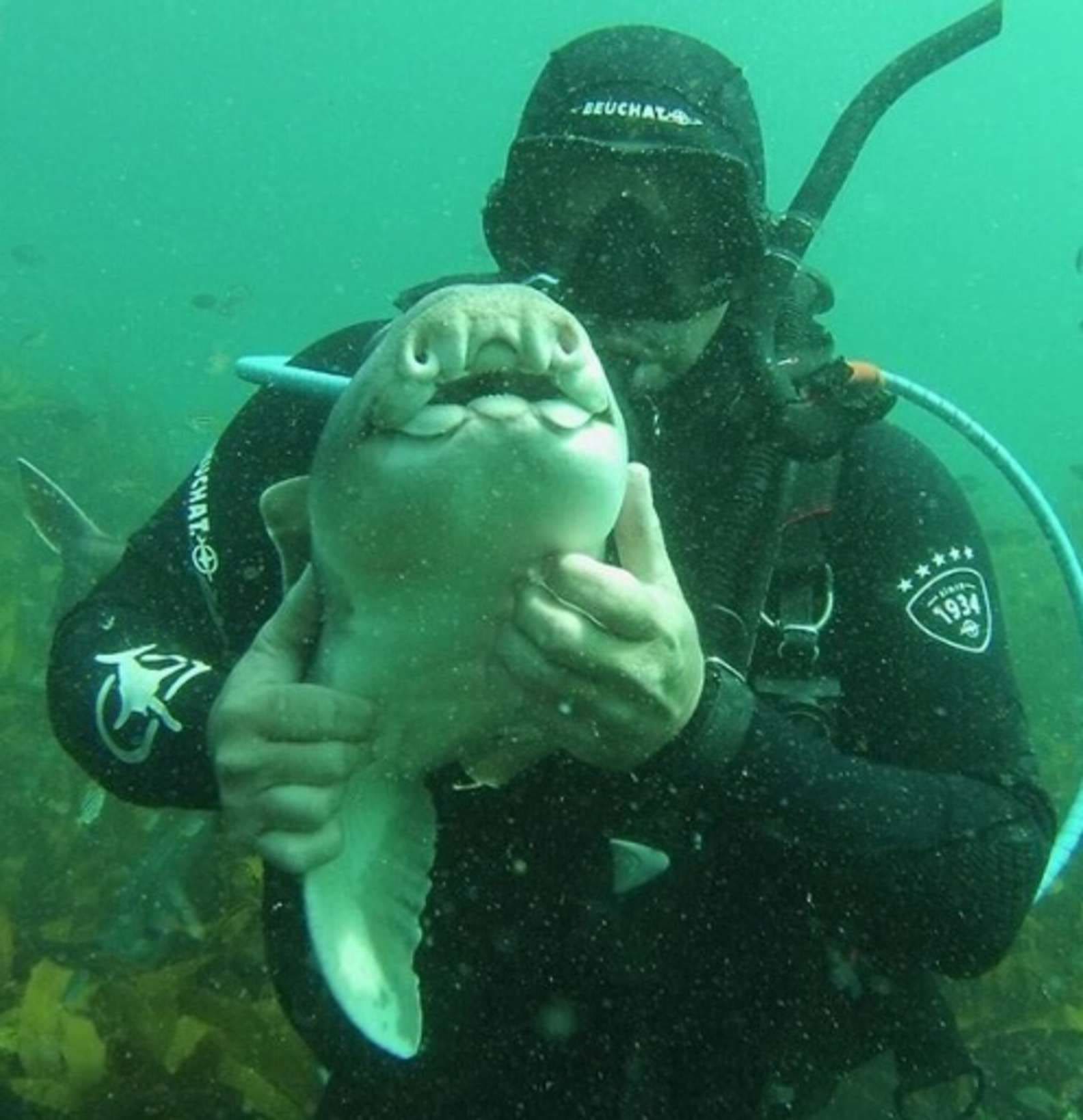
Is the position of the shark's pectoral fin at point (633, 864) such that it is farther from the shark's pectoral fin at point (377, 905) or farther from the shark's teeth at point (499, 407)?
the shark's teeth at point (499, 407)

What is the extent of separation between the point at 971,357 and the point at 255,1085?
144 meters

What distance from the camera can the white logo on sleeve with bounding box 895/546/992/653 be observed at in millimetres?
2658

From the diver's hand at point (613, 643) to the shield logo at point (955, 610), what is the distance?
3.82 ft

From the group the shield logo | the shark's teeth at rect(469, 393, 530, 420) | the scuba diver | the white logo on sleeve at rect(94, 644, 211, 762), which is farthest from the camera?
the shield logo

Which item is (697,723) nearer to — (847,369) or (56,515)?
(847,369)

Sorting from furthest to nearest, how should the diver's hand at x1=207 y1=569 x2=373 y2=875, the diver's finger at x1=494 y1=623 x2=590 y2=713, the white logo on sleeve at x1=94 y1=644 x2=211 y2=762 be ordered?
1. the white logo on sleeve at x1=94 y1=644 x2=211 y2=762
2. the diver's hand at x1=207 y1=569 x2=373 y2=875
3. the diver's finger at x1=494 y1=623 x2=590 y2=713

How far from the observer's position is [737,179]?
3029mm

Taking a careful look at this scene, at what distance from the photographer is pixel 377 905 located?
1.92 metres

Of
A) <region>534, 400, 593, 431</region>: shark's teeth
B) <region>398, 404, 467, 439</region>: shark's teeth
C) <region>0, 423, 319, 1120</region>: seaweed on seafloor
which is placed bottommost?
<region>0, 423, 319, 1120</region>: seaweed on seafloor

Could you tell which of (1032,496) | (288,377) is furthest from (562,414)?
(1032,496)

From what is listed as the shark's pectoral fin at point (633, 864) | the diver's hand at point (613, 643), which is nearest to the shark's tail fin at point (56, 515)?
the shark's pectoral fin at point (633, 864)

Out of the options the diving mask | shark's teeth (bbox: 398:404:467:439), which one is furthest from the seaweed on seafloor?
shark's teeth (bbox: 398:404:467:439)

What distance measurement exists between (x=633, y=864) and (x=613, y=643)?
3.76 ft

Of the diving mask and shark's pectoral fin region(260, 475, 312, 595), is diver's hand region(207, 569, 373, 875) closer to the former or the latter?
shark's pectoral fin region(260, 475, 312, 595)
